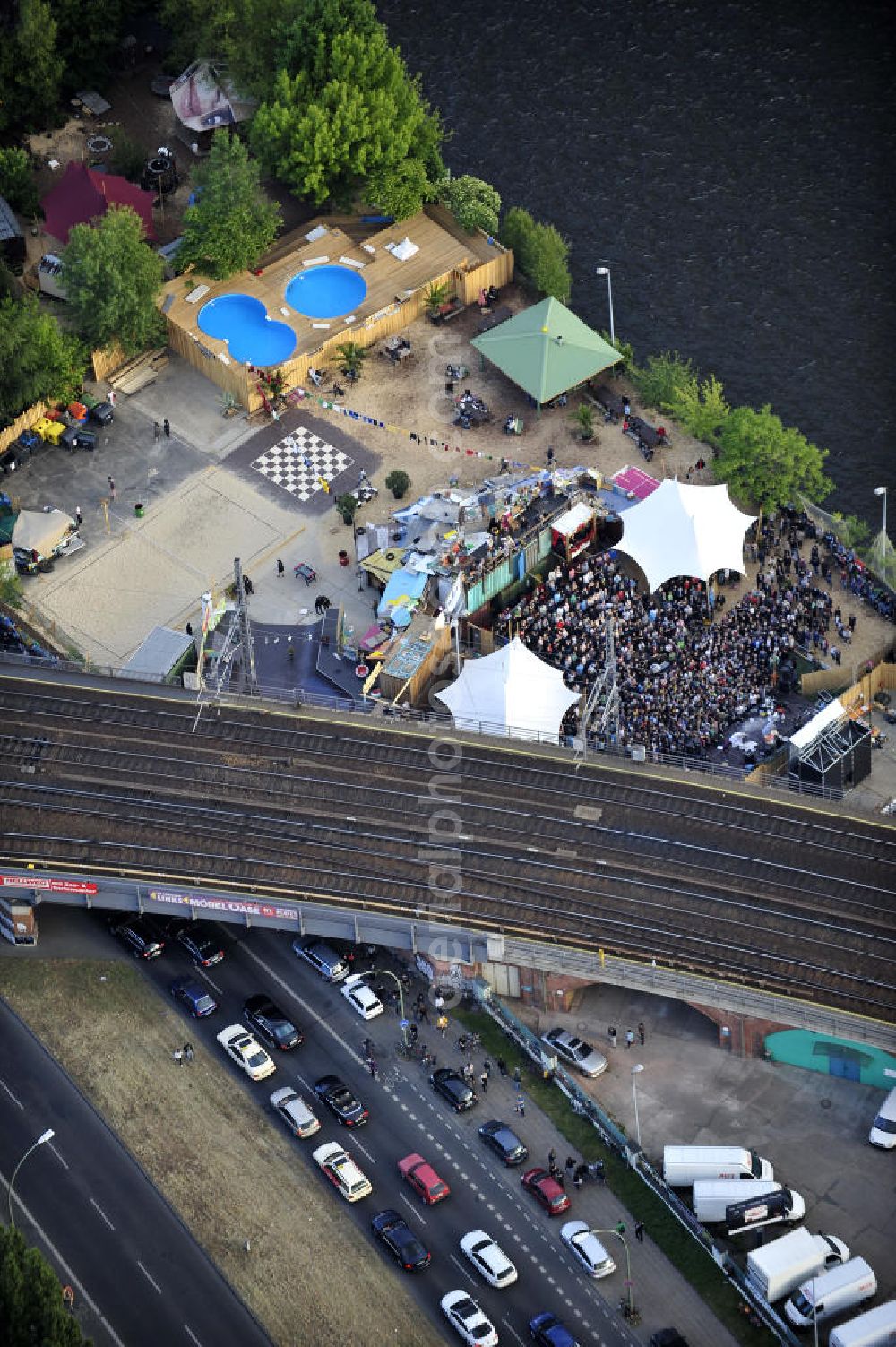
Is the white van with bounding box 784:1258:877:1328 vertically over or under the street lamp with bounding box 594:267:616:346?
under

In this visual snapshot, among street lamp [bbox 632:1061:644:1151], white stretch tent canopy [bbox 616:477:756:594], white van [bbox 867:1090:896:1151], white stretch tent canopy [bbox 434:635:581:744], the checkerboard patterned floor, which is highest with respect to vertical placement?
white stretch tent canopy [bbox 616:477:756:594]

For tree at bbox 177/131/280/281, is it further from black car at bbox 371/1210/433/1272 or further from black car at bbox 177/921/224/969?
black car at bbox 371/1210/433/1272

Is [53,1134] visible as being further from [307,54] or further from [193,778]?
[307,54]

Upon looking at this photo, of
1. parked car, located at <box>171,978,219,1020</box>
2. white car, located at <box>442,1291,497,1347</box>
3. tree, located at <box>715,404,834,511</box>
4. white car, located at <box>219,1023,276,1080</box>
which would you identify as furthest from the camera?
tree, located at <box>715,404,834,511</box>

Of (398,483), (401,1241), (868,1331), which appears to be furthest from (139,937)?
(868,1331)

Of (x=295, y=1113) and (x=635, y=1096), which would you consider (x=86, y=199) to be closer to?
(x=295, y=1113)

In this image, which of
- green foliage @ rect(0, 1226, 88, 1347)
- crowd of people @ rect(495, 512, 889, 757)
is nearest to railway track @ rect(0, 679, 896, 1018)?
crowd of people @ rect(495, 512, 889, 757)

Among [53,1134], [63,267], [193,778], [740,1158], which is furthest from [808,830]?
[63,267]
